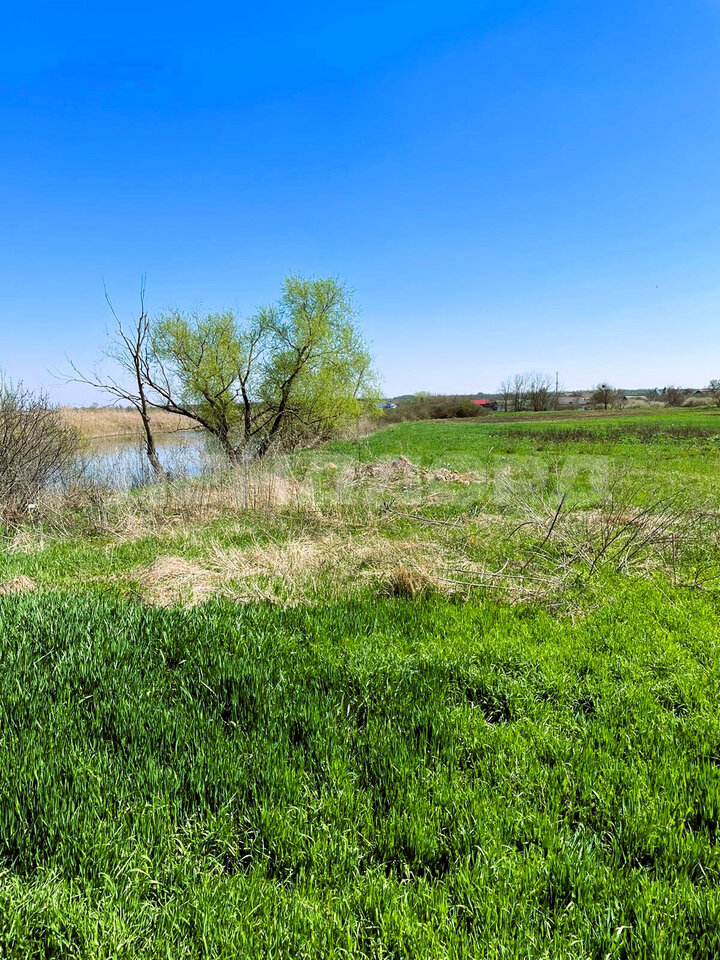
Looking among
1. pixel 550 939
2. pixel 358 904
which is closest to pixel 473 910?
pixel 550 939

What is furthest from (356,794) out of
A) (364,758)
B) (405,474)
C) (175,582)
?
(405,474)

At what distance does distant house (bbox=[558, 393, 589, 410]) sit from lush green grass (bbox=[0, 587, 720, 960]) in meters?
83.3

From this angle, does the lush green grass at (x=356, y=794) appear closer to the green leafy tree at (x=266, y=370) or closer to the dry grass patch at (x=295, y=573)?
the dry grass patch at (x=295, y=573)

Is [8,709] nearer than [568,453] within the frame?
Yes

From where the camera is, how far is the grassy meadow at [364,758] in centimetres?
210

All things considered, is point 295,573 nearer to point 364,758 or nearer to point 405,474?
point 364,758

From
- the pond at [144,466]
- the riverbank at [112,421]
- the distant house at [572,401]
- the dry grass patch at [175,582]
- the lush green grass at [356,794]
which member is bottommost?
the lush green grass at [356,794]

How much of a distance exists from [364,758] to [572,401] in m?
93.8

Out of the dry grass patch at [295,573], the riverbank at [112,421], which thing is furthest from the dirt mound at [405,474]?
the riverbank at [112,421]

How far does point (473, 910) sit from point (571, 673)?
7.49 feet

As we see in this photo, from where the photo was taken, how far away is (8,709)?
352 cm

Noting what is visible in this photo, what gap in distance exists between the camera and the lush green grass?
2.07 m

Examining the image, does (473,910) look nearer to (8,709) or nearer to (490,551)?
(8,709)

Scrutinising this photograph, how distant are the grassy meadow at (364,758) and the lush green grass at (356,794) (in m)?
0.01
